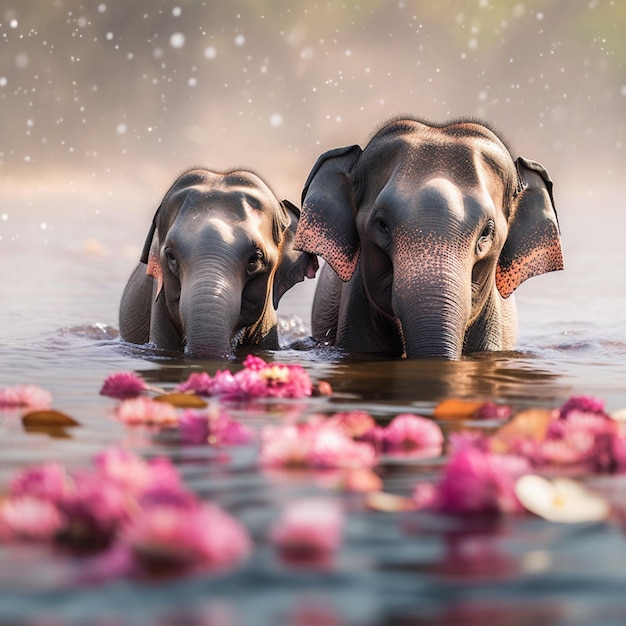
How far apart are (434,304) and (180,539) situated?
15.5 feet

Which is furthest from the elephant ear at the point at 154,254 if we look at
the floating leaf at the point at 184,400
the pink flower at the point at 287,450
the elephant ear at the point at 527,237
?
the pink flower at the point at 287,450

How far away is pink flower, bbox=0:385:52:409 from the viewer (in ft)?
14.6

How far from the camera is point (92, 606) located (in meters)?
2.05

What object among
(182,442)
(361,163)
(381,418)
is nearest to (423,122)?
(361,163)

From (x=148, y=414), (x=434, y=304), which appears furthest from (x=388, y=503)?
(x=434, y=304)

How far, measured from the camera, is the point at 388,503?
278 centimetres

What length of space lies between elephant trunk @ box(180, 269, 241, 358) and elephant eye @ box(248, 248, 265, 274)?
0.99 ft

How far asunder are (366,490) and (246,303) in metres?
5.73

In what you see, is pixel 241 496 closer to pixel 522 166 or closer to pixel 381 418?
pixel 381 418

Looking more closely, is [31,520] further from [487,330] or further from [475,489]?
[487,330]

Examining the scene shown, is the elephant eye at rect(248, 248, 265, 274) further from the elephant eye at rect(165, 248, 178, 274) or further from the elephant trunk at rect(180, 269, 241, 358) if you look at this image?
the elephant eye at rect(165, 248, 178, 274)

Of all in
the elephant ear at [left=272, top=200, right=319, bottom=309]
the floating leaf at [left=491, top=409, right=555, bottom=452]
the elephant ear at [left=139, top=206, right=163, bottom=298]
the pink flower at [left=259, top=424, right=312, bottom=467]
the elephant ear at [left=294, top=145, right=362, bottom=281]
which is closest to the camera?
the pink flower at [left=259, top=424, right=312, bottom=467]

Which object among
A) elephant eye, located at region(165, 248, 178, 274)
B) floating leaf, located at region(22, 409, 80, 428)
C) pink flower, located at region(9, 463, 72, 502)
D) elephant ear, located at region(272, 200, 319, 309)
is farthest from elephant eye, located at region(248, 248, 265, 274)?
pink flower, located at region(9, 463, 72, 502)

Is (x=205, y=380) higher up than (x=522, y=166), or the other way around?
(x=522, y=166)
